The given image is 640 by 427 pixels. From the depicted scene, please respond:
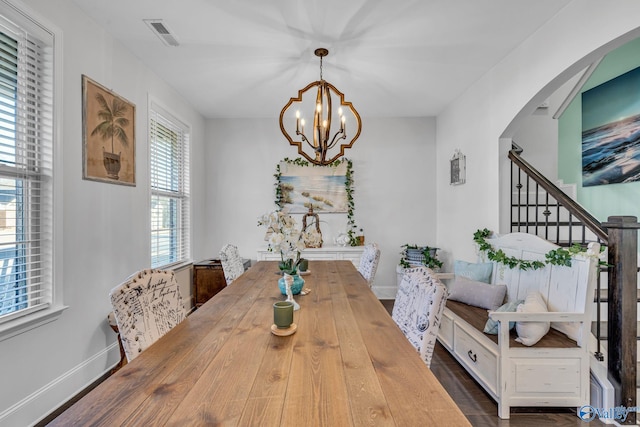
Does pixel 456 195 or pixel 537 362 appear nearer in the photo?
pixel 537 362

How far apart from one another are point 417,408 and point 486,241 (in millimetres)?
2638

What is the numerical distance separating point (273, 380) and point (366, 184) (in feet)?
13.5

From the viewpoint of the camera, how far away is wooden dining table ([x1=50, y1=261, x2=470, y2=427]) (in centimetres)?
80

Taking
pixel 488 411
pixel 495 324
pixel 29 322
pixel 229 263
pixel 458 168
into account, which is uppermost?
pixel 458 168

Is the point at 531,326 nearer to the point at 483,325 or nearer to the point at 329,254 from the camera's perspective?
the point at 483,325

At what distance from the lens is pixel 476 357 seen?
7.95 ft

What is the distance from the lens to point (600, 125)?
395 cm

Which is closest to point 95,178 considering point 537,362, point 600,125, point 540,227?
point 537,362

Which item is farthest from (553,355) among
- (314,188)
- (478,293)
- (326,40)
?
(314,188)

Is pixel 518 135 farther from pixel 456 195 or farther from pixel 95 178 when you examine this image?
pixel 95 178

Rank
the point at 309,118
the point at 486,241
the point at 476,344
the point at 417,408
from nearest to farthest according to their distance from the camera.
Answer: the point at 417,408 < the point at 476,344 < the point at 486,241 < the point at 309,118

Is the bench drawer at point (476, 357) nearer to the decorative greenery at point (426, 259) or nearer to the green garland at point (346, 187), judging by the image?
the decorative greenery at point (426, 259)

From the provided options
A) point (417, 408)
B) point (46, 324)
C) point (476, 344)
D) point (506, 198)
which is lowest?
point (476, 344)

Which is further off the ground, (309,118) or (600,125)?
(309,118)
